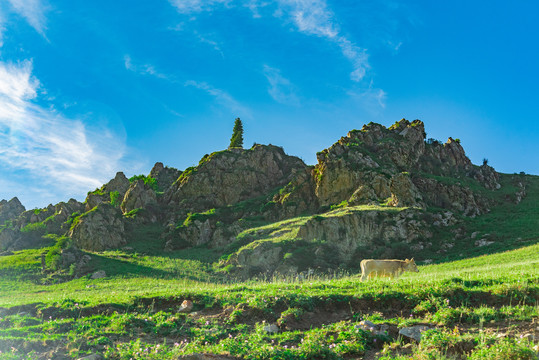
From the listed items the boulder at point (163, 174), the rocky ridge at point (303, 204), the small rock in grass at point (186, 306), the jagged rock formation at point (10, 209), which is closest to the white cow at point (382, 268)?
the small rock in grass at point (186, 306)

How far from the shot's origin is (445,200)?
7206 centimetres

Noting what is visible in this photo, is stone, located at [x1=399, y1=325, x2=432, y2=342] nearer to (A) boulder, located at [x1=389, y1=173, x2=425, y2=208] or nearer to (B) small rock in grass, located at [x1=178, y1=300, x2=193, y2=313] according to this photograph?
(B) small rock in grass, located at [x1=178, y1=300, x2=193, y2=313]

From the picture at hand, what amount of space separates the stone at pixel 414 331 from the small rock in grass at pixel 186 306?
23.0 feet

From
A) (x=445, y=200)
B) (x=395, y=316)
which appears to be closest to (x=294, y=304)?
(x=395, y=316)

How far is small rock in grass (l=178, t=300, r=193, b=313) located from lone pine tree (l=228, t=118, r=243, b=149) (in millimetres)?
102340

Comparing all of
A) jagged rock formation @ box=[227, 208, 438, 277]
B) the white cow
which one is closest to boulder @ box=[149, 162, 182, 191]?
jagged rock formation @ box=[227, 208, 438, 277]

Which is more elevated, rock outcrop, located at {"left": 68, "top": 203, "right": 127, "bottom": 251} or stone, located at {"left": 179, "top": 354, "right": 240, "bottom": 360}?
rock outcrop, located at {"left": 68, "top": 203, "right": 127, "bottom": 251}

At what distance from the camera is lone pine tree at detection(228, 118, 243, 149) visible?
114500 mm

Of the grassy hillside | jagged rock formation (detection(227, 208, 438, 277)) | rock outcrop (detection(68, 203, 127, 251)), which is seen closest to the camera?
the grassy hillside

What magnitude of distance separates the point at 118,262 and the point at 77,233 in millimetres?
19354

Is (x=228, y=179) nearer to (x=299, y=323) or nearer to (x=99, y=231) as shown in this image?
(x=99, y=231)

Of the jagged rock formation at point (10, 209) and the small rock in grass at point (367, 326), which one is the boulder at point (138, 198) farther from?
the small rock in grass at point (367, 326)

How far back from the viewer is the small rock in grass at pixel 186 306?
12.6 meters

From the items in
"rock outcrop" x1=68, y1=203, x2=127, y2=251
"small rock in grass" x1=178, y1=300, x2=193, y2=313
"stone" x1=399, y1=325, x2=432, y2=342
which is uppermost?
"rock outcrop" x1=68, y1=203, x2=127, y2=251
